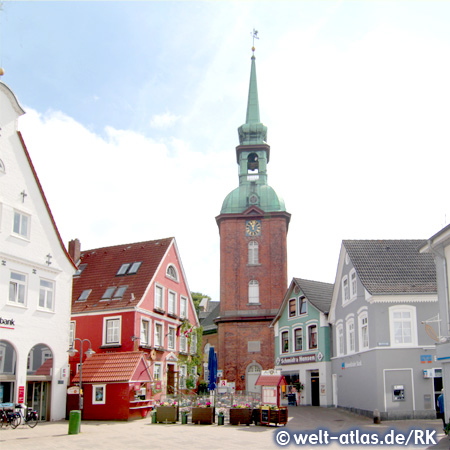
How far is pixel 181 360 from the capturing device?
38.8m

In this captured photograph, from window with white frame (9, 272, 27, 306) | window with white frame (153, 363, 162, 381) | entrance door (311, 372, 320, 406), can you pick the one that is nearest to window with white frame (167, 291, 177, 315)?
window with white frame (153, 363, 162, 381)

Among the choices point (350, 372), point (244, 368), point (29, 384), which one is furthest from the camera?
point (244, 368)

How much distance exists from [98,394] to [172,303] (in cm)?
1143

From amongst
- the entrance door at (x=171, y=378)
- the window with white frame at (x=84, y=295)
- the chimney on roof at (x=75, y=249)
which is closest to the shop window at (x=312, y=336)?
the entrance door at (x=171, y=378)

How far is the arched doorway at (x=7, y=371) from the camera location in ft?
79.8

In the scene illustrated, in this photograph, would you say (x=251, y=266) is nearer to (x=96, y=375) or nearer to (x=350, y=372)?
(x=350, y=372)

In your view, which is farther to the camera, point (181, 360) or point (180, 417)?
point (181, 360)

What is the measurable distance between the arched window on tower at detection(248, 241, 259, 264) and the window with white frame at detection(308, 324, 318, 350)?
52.7 feet

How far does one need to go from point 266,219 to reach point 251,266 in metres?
4.77

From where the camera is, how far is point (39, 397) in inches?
1062

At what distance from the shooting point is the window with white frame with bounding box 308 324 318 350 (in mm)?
39719

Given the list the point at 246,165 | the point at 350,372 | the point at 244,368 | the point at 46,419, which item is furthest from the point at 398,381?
the point at 246,165

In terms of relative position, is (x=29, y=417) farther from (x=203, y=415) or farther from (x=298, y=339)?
(x=298, y=339)

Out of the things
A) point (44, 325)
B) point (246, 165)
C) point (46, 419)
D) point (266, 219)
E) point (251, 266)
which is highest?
point (246, 165)
